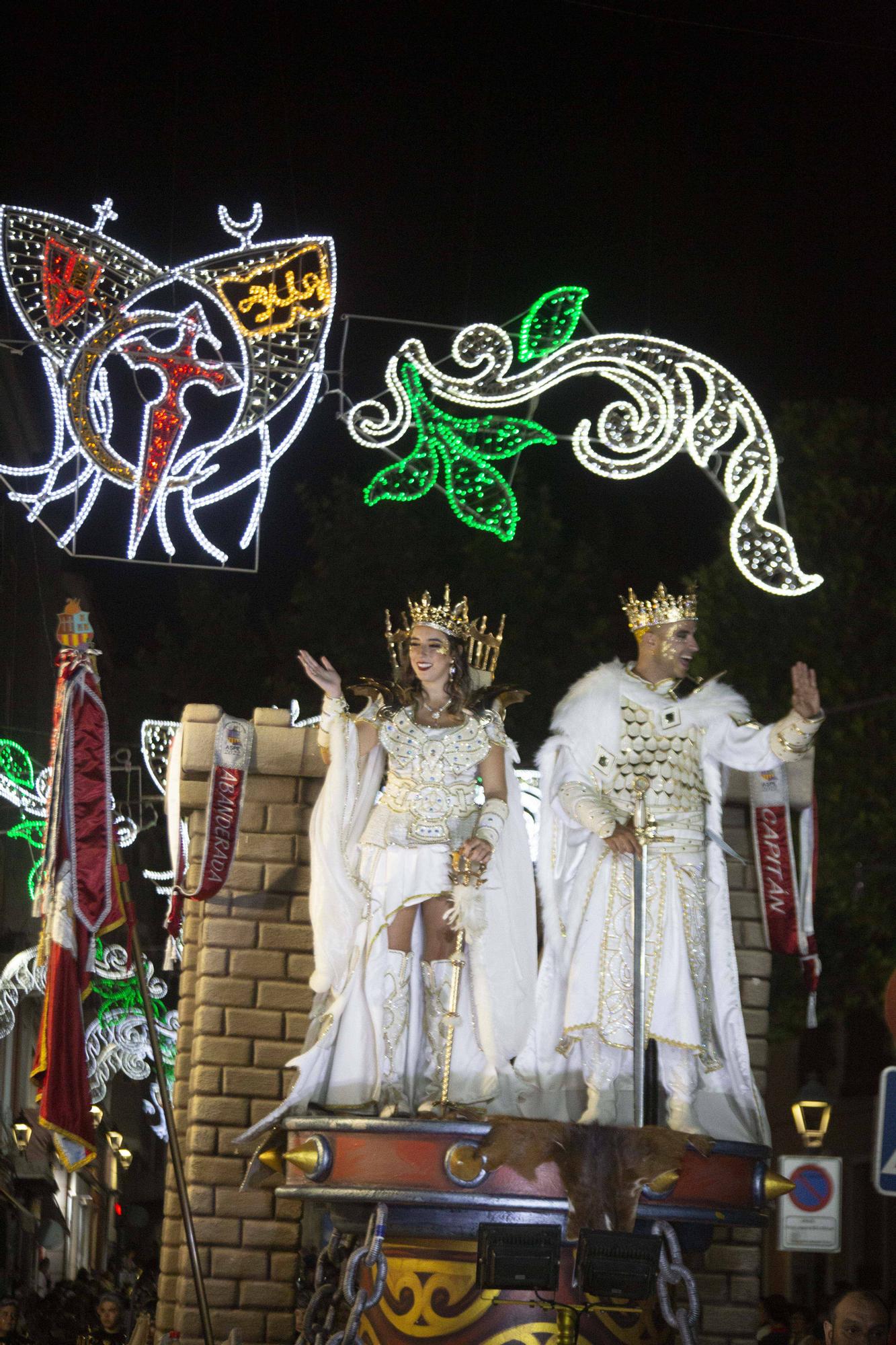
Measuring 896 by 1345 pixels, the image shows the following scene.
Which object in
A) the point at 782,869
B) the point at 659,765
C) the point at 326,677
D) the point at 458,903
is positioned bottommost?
the point at 458,903

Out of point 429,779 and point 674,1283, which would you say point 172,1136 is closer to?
point 429,779

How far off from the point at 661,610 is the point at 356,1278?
3.43m

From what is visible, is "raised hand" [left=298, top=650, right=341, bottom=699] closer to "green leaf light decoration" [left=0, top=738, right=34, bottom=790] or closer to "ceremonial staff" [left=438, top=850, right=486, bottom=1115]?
"ceremonial staff" [left=438, top=850, right=486, bottom=1115]

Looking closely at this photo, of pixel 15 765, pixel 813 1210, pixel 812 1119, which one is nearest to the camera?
pixel 813 1210

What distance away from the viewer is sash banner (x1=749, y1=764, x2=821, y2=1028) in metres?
9.96

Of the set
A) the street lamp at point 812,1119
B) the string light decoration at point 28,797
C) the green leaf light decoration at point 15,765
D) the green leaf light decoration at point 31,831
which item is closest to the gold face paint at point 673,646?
the street lamp at point 812,1119

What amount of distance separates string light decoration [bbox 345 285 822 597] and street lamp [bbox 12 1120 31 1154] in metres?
10.7

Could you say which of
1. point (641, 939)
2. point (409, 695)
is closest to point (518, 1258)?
point (641, 939)

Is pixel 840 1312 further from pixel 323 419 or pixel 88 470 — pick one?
pixel 323 419

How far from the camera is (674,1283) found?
26.6ft

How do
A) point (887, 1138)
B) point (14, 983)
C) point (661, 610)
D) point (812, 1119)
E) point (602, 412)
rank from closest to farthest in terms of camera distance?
point (887, 1138), point (661, 610), point (602, 412), point (812, 1119), point (14, 983)

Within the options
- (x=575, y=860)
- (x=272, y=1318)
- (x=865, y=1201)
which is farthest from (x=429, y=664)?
(x=865, y=1201)

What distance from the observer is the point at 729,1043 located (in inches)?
355

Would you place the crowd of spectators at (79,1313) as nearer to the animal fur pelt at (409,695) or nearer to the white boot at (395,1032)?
the white boot at (395,1032)
